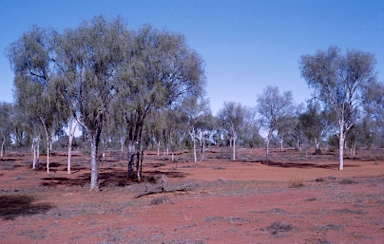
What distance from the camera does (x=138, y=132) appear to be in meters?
26.0

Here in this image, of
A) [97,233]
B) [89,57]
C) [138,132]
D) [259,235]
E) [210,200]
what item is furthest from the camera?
[138,132]

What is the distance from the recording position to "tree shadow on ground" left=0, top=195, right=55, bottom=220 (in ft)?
48.1

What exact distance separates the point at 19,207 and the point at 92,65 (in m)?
8.53

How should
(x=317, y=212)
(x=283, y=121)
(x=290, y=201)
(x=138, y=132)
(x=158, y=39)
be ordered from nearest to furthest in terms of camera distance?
(x=317, y=212)
(x=290, y=201)
(x=158, y=39)
(x=138, y=132)
(x=283, y=121)

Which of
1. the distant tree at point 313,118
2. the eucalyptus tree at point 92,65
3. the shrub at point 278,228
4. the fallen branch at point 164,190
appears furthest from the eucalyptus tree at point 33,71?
the distant tree at point 313,118

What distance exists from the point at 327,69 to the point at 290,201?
22627mm

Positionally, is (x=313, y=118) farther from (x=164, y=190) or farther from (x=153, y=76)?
(x=164, y=190)

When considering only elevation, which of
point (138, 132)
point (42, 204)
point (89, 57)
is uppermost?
point (89, 57)

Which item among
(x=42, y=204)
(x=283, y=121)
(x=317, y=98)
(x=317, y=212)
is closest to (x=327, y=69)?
(x=317, y=98)

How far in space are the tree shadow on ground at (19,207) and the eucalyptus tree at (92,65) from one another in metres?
4.44

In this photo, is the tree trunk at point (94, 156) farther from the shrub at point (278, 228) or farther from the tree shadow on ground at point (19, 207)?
the shrub at point (278, 228)

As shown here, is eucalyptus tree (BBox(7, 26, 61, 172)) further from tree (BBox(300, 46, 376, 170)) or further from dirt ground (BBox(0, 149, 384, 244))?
tree (BBox(300, 46, 376, 170))

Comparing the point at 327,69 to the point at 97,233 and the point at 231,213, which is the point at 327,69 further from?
the point at 97,233

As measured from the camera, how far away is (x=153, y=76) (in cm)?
2339
